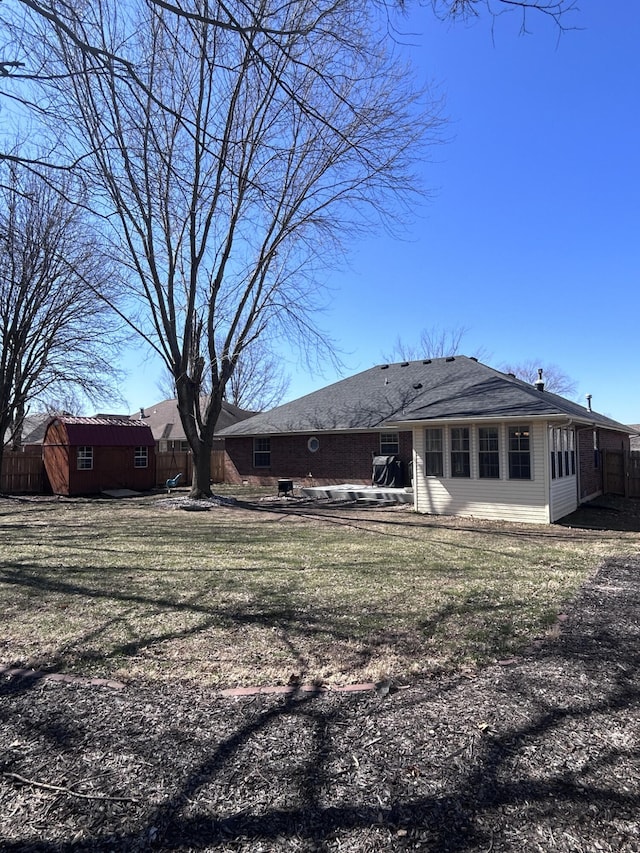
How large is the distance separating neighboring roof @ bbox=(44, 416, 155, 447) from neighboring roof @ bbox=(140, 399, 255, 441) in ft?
38.0

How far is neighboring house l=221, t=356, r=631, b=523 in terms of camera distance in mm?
11906

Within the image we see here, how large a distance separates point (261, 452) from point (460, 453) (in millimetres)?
11345

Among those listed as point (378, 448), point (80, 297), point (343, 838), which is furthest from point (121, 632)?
point (80, 297)

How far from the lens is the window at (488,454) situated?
12.3 metres

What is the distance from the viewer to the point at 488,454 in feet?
40.9

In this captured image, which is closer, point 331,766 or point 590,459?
point 331,766

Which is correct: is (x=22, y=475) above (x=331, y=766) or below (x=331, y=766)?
above

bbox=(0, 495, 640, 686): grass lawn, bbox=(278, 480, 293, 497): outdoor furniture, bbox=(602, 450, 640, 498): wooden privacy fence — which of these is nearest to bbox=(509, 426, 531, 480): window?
bbox=(0, 495, 640, 686): grass lawn

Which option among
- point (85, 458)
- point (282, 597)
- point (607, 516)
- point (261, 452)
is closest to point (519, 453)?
point (607, 516)

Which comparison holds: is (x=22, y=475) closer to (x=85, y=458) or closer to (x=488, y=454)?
(x=85, y=458)

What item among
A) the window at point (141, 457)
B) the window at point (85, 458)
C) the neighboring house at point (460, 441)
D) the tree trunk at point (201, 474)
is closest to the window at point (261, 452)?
the neighboring house at point (460, 441)

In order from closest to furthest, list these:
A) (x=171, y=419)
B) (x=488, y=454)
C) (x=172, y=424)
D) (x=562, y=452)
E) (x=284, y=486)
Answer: (x=488, y=454) → (x=562, y=452) → (x=284, y=486) → (x=172, y=424) → (x=171, y=419)

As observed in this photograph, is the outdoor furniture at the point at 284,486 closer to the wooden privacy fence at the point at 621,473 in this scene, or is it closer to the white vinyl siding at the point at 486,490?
the white vinyl siding at the point at 486,490

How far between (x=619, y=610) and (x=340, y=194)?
42.8 feet
